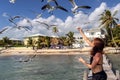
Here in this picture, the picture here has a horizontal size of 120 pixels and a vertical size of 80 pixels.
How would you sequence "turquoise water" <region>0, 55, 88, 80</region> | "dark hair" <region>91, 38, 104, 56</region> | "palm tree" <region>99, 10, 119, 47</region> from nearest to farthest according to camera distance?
"dark hair" <region>91, 38, 104, 56</region> → "turquoise water" <region>0, 55, 88, 80</region> → "palm tree" <region>99, 10, 119, 47</region>

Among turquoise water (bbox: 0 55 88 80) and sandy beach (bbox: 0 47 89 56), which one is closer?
turquoise water (bbox: 0 55 88 80)

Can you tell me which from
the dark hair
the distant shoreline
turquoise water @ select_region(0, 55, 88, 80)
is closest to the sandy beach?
the distant shoreline

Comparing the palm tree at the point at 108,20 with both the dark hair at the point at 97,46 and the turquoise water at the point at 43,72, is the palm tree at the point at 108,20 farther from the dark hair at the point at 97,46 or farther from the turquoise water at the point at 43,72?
the dark hair at the point at 97,46

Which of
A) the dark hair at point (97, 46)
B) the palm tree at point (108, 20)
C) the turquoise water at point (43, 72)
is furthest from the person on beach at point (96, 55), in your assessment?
the palm tree at point (108, 20)

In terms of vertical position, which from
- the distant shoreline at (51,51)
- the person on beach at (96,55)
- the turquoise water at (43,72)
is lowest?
the turquoise water at (43,72)

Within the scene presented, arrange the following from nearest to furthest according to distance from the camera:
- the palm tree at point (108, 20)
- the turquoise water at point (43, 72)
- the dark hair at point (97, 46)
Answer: the dark hair at point (97, 46) → the turquoise water at point (43, 72) → the palm tree at point (108, 20)

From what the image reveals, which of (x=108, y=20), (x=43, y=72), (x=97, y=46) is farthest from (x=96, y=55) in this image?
(x=108, y=20)

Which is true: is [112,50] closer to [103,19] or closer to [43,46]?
[103,19]

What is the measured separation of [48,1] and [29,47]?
93035mm

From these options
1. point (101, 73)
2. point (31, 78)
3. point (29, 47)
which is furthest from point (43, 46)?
point (101, 73)

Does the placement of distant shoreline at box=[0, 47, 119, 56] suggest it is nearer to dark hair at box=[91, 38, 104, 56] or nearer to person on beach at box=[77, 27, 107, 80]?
person on beach at box=[77, 27, 107, 80]

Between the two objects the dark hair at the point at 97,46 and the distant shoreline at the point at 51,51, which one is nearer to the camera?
the dark hair at the point at 97,46

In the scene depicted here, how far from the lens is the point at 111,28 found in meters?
78.6

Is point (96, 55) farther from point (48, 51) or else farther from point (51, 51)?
point (48, 51)
